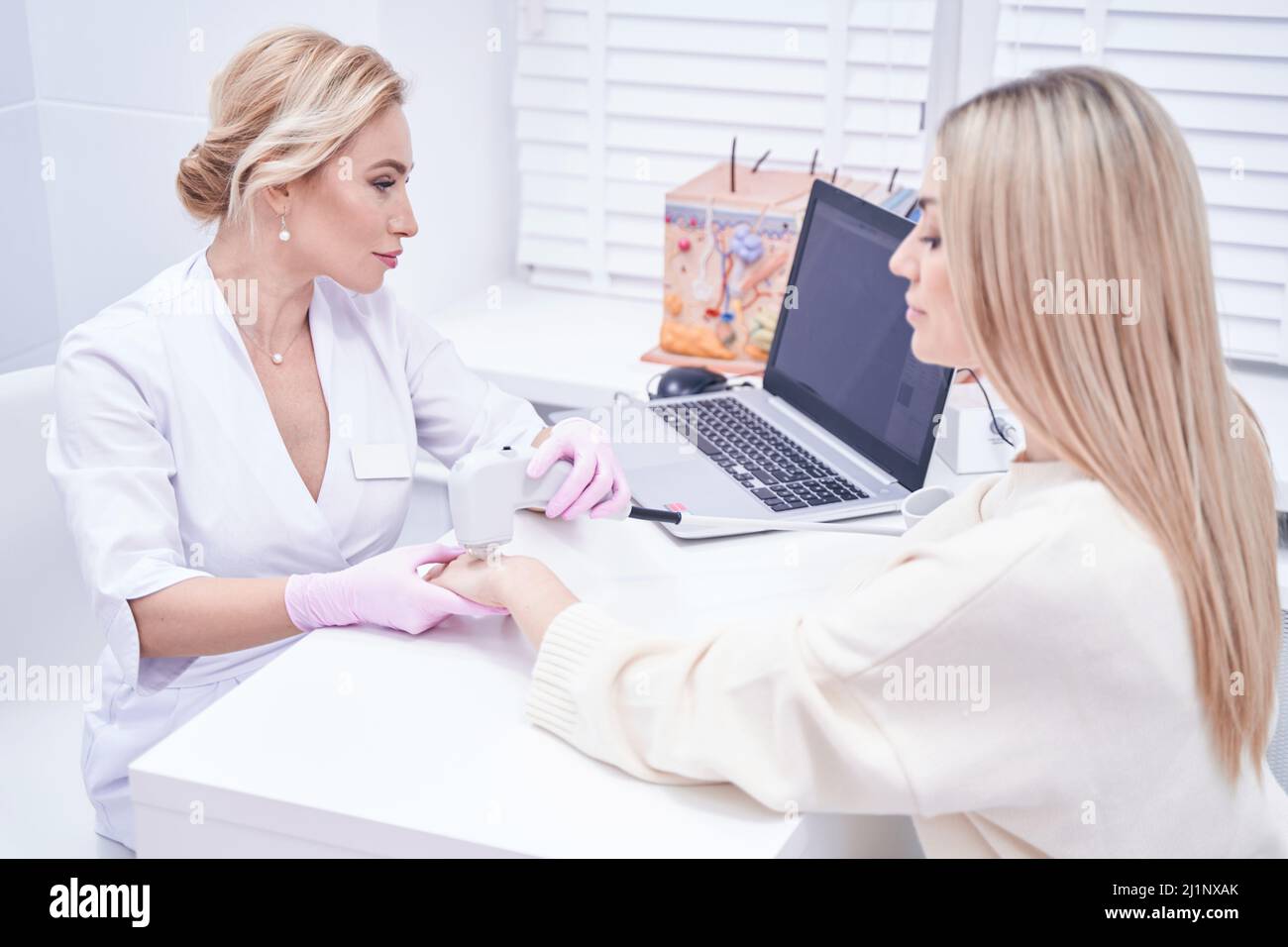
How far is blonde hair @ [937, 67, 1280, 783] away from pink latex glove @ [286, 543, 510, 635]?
52cm

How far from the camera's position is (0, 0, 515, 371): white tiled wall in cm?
214

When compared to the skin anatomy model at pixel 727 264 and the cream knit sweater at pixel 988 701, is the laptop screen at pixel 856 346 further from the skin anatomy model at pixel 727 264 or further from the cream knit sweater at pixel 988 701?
the cream knit sweater at pixel 988 701

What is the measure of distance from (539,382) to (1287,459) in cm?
104

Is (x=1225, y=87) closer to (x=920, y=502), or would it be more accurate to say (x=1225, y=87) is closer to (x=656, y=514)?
(x=920, y=502)

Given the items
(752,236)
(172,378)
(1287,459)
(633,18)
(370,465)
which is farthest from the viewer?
(633,18)

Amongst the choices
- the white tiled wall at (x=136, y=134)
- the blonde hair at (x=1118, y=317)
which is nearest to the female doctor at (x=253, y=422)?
the blonde hair at (x=1118, y=317)

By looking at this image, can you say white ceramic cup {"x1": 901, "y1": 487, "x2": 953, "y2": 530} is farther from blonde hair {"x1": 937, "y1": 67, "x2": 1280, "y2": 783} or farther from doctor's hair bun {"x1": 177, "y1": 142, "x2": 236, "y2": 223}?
doctor's hair bun {"x1": 177, "y1": 142, "x2": 236, "y2": 223}

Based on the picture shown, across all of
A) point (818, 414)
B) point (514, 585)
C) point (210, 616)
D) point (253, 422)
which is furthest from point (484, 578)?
point (818, 414)

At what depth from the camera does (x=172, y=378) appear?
1442 mm

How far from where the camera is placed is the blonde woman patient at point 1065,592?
93 centimetres

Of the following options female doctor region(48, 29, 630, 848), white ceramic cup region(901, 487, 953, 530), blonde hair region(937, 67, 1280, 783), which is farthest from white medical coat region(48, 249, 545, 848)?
blonde hair region(937, 67, 1280, 783)
